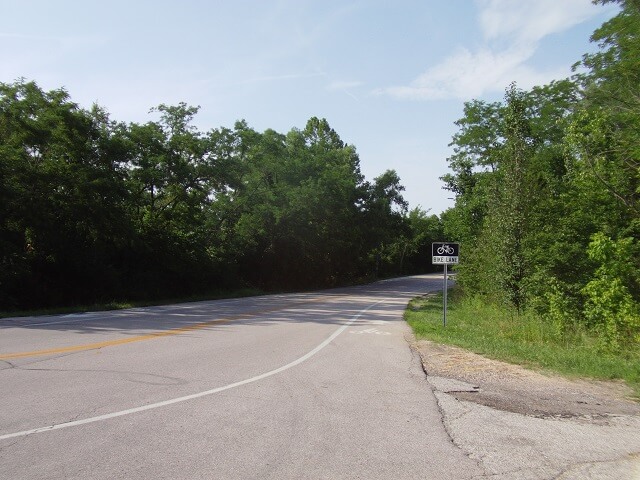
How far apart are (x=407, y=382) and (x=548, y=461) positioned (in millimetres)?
3436

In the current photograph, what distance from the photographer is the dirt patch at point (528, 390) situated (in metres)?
6.44

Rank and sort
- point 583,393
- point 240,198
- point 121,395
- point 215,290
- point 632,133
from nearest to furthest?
point 121,395 → point 583,393 → point 632,133 → point 215,290 → point 240,198

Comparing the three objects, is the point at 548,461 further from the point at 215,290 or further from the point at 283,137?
the point at 283,137

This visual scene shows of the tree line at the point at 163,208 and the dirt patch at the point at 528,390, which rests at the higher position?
the tree line at the point at 163,208

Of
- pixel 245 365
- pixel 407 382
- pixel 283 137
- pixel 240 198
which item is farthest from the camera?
pixel 283 137

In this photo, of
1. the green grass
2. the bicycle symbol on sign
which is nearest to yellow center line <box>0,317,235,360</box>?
the green grass

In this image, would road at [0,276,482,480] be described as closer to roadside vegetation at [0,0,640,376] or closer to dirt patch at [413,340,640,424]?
dirt patch at [413,340,640,424]

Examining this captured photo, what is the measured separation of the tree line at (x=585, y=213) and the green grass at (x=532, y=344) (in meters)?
0.43

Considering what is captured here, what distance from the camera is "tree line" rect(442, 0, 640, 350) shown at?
12.2 metres

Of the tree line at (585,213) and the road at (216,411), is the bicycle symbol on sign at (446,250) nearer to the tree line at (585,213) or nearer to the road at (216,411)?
the tree line at (585,213)

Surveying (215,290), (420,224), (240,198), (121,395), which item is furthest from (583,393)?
(420,224)

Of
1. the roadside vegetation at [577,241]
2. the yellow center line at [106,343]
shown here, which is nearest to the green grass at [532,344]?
the roadside vegetation at [577,241]

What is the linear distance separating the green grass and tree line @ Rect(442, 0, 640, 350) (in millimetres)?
425

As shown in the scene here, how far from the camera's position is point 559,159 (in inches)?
906
